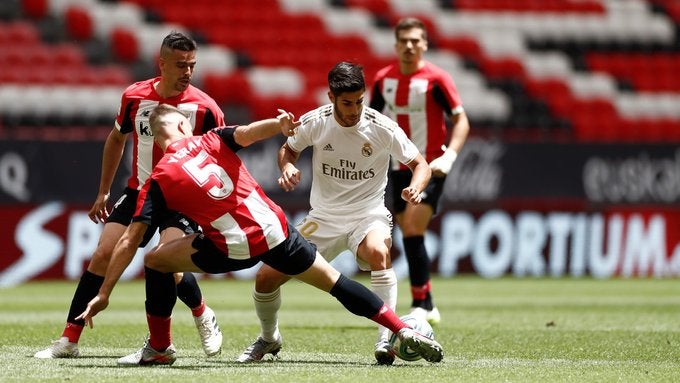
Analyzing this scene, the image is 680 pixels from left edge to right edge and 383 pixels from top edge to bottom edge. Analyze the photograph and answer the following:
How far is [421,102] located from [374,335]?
7.04 ft

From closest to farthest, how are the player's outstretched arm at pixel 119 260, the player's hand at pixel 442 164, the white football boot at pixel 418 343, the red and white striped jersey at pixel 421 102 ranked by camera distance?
the player's outstretched arm at pixel 119 260
the white football boot at pixel 418 343
the player's hand at pixel 442 164
the red and white striped jersey at pixel 421 102

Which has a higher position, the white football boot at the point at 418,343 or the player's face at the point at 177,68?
the player's face at the point at 177,68

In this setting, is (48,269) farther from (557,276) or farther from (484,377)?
(484,377)

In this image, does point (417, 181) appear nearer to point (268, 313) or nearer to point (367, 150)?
point (367, 150)

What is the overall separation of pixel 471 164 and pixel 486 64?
575cm

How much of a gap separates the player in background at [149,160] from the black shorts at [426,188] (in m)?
2.93

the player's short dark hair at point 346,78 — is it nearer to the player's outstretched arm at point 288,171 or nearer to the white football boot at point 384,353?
the player's outstretched arm at point 288,171

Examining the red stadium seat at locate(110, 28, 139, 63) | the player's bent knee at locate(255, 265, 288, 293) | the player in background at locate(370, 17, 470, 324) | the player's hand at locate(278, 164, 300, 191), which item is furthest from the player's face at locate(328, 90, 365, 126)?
the red stadium seat at locate(110, 28, 139, 63)

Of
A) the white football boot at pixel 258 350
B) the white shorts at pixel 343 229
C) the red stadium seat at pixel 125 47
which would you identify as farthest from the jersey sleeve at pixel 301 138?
the red stadium seat at pixel 125 47

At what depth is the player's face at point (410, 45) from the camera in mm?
9984

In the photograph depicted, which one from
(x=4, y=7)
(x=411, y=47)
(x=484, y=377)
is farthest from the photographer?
(x=4, y=7)

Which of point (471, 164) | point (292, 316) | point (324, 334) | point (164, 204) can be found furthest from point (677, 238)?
point (164, 204)

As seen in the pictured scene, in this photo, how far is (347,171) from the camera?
7535mm

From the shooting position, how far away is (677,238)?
55.0ft
